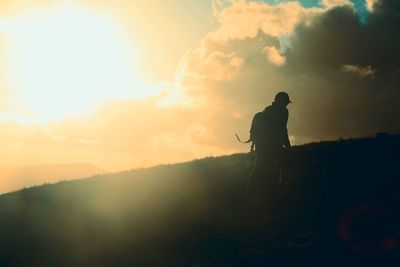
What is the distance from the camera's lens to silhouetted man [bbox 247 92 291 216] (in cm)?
1407


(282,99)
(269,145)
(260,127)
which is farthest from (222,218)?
(282,99)

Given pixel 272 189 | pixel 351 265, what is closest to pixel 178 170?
pixel 272 189

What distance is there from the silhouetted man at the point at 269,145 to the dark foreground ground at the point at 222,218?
1.64 ft

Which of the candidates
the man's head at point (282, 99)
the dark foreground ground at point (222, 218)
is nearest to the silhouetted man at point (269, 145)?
the man's head at point (282, 99)

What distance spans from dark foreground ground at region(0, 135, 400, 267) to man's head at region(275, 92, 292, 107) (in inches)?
65.6

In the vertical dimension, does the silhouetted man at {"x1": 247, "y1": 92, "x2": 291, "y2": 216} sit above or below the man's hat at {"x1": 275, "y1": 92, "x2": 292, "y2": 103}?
below

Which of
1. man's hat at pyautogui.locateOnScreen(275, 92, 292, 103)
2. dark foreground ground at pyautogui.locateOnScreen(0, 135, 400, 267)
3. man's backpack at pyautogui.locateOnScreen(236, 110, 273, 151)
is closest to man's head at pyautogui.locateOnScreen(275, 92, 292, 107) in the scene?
man's hat at pyautogui.locateOnScreen(275, 92, 292, 103)

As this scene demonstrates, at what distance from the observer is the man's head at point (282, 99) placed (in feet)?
45.9

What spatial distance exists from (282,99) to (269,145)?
4.70 feet

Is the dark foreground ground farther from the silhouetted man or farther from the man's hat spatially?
the man's hat

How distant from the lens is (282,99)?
1399 centimetres

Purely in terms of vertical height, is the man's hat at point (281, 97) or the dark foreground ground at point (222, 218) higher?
the man's hat at point (281, 97)

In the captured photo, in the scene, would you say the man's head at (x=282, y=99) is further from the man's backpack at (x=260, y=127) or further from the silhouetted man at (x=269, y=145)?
the man's backpack at (x=260, y=127)

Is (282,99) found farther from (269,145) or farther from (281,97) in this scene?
(269,145)
